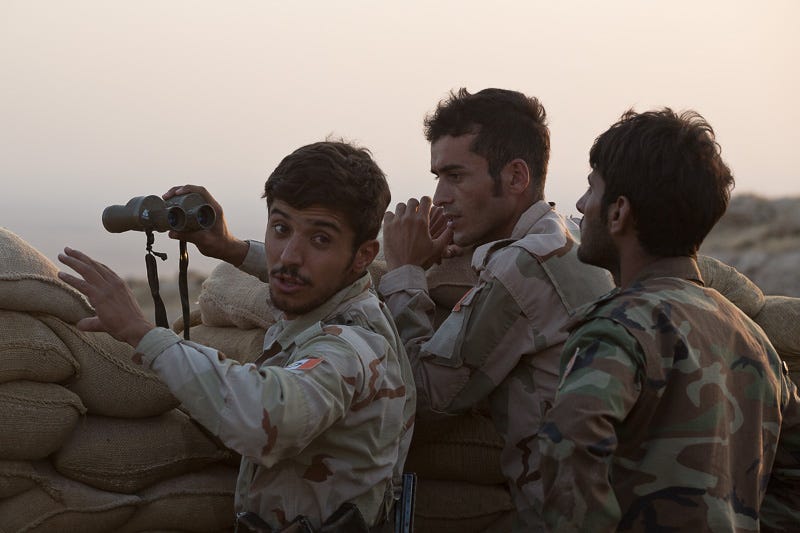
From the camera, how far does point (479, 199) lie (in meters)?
3.62

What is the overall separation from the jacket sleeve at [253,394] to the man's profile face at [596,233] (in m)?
0.67

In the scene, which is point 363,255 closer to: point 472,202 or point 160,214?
point 160,214

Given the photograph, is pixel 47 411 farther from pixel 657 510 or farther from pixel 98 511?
pixel 657 510

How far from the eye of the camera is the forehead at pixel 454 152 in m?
3.66

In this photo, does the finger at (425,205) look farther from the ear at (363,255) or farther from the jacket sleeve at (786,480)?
the jacket sleeve at (786,480)

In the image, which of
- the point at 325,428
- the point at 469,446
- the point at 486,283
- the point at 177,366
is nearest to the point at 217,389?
the point at 177,366

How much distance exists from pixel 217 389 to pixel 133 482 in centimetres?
99

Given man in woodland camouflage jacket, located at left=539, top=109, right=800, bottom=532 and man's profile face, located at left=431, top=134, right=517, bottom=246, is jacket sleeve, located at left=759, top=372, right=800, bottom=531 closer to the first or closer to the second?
man in woodland camouflage jacket, located at left=539, top=109, right=800, bottom=532

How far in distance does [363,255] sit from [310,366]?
55 centimetres

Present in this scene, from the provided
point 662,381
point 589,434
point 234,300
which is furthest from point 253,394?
point 234,300

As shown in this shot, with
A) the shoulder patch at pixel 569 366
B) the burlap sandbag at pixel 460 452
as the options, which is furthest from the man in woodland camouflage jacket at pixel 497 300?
the shoulder patch at pixel 569 366

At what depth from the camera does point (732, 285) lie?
13.5 ft

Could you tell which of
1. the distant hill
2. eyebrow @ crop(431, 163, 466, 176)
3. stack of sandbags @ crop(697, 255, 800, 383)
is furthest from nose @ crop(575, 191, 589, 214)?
the distant hill

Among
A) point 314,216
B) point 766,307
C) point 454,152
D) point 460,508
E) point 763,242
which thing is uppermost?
point 454,152
